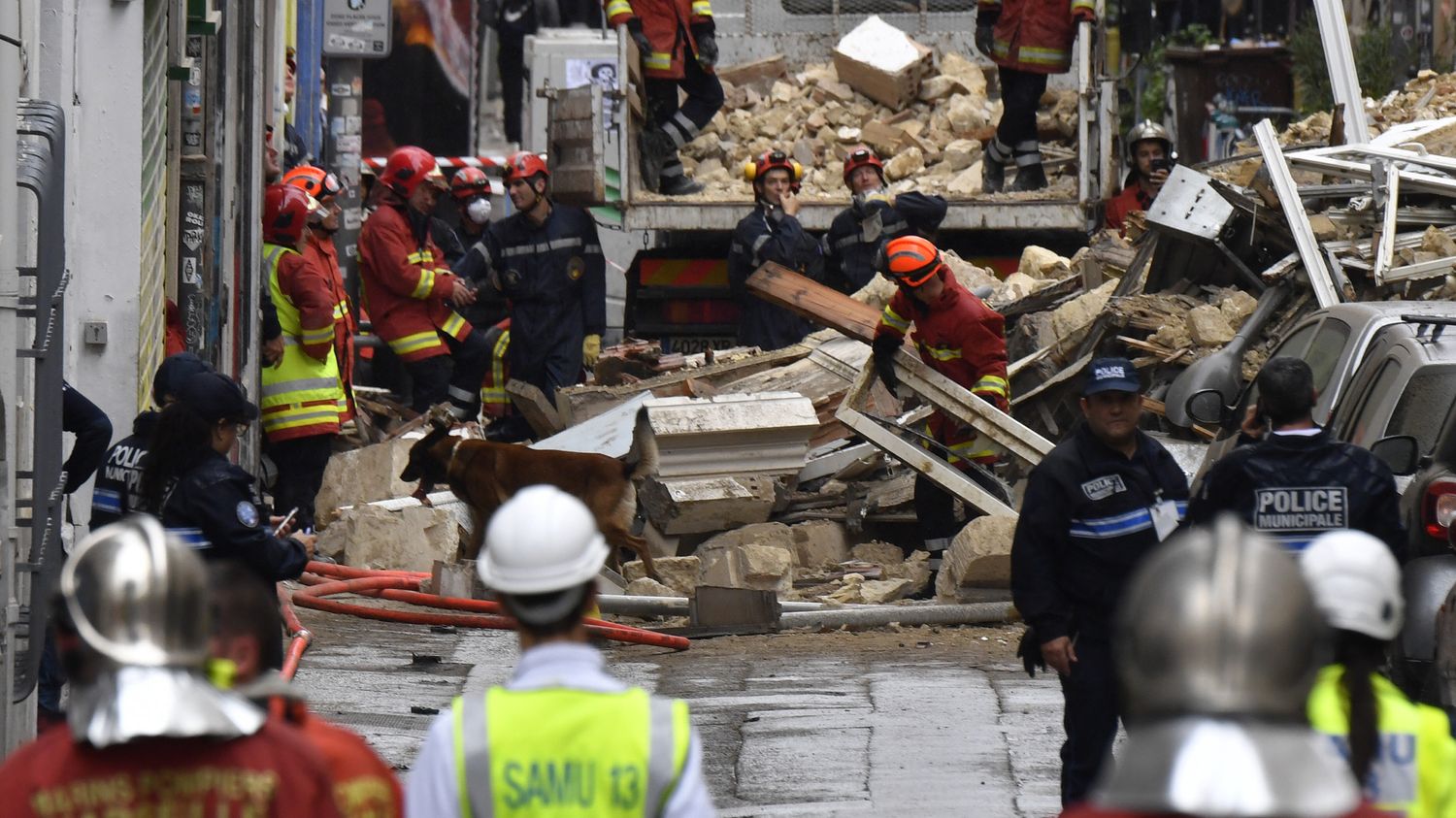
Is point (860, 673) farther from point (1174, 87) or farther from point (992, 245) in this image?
point (1174, 87)

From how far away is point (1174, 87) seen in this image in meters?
21.7

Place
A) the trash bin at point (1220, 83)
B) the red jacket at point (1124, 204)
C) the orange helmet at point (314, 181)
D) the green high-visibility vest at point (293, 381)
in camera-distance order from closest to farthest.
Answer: the green high-visibility vest at point (293, 381), the orange helmet at point (314, 181), the red jacket at point (1124, 204), the trash bin at point (1220, 83)

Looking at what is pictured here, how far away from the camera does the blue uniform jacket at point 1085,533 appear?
5480 mm

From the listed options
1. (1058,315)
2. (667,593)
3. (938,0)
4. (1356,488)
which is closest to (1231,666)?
(1356,488)

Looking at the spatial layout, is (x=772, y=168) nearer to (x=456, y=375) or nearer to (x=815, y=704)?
(x=456, y=375)

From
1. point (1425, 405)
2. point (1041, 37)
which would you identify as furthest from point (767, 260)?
point (1425, 405)

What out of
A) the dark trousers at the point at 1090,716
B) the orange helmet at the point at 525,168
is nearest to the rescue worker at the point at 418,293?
the orange helmet at the point at 525,168

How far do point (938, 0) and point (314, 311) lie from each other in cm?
660

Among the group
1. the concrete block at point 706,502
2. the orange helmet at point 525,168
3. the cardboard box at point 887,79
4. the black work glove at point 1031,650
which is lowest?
the concrete block at point 706,502

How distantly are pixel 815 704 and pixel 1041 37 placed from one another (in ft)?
23.2

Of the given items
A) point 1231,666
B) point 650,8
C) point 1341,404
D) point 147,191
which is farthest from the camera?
point 650,8

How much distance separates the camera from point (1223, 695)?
1.89m

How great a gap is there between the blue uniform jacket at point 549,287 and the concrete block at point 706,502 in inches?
102

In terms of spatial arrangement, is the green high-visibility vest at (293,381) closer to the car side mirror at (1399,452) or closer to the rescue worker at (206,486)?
the rescue worker at (206,486)
